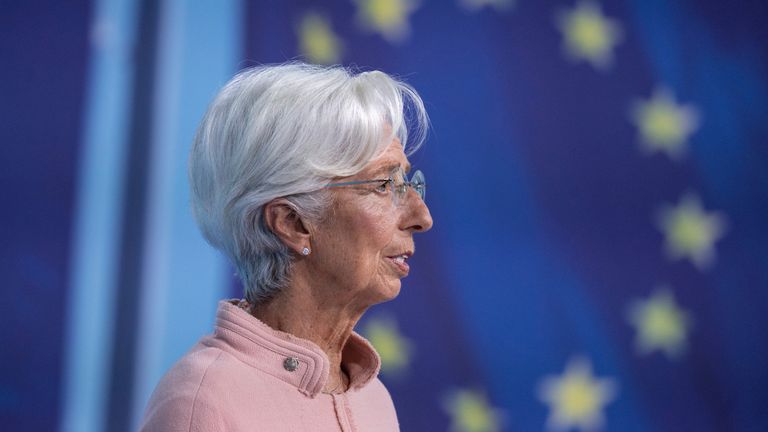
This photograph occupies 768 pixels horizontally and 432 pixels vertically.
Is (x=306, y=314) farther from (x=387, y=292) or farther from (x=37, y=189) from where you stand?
(x=37, y=189)

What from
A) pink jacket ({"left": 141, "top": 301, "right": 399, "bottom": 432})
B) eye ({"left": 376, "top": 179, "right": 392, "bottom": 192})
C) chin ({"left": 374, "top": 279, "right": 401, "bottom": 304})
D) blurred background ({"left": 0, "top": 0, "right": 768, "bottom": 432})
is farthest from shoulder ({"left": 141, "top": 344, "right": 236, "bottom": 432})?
blurred background ({"left": 0, "top": 0, "right": 768, "bottom": 432})

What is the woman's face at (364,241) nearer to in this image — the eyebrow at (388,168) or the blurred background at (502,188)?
the eyebrow at (388,168)

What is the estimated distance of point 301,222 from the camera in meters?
1.54

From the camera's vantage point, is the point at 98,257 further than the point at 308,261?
Yes

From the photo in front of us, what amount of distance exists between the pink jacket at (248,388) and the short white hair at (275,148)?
0.35 feet

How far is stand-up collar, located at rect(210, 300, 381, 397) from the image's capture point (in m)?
1.47

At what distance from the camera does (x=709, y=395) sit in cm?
254


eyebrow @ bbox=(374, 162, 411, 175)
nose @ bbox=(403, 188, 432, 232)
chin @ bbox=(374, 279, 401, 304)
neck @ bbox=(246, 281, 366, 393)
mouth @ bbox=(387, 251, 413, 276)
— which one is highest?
eyebrow @ bbox=(374, 162, 411, 175)

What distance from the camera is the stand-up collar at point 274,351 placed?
58.0 inches

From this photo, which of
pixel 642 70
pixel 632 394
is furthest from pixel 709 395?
pixel 642 70

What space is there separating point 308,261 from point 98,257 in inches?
34.5

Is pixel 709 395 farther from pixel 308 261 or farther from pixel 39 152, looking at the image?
pixel 39 152

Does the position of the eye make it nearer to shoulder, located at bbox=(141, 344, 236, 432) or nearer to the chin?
the chin

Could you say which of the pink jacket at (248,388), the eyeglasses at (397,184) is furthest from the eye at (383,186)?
the pink jacket at (248,388)
